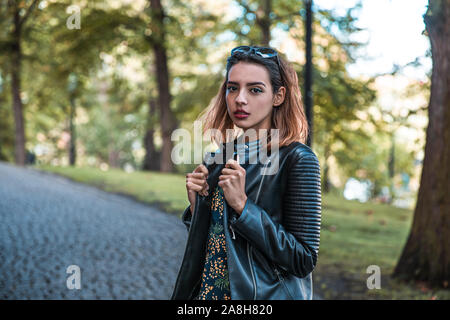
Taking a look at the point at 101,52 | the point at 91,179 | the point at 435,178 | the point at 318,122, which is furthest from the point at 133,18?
the point at 435,178

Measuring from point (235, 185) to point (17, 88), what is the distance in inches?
864

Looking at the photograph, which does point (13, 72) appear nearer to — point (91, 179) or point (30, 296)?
point (91, 179)

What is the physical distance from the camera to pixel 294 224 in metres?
1.51

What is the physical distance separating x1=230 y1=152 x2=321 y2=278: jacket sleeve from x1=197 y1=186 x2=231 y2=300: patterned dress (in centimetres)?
18

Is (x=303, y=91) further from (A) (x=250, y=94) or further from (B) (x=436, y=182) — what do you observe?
(A) (x=250, y=94)

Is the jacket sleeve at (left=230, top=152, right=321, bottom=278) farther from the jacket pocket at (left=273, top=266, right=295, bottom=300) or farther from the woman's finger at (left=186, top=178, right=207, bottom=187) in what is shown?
the woman's finger at (left=186, top=178, right=207, bottom=187)

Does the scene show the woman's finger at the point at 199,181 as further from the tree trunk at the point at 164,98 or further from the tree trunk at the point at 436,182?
the tree trunk at the point at 164,98

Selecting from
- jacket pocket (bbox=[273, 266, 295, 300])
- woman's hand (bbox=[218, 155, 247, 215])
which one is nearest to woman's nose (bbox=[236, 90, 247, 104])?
woman's hand (bbox=[218, 155, 247, 215])

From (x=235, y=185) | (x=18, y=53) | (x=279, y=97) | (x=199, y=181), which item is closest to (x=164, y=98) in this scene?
(x=18, y=53)

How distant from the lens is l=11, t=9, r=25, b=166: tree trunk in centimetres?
2009

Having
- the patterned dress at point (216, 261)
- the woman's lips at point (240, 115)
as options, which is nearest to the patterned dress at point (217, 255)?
the patterned dress at point (216, 261)

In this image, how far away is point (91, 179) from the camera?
15562mm

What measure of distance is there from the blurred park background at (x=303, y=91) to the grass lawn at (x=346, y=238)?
37mm

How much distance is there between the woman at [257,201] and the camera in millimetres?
Answer: 1475
